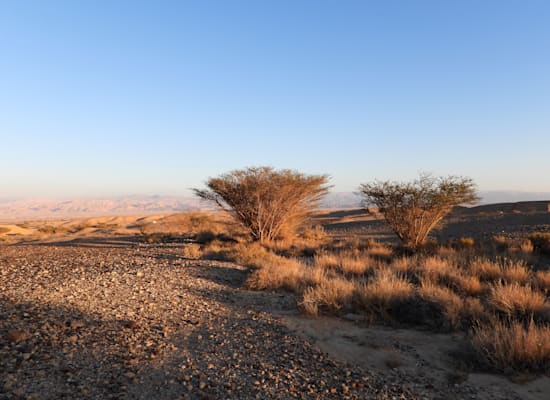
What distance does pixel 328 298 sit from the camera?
26.5 feet

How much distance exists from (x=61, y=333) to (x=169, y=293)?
333 centimetres

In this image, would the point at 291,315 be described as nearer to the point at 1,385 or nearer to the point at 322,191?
the point at 1,385

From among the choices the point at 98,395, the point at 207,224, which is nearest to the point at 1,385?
the point at 98,395

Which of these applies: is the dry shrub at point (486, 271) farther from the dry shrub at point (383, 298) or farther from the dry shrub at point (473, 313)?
the dry shrub at point (473, 313)

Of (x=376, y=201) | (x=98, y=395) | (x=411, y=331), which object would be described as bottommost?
(x=411, y=331)

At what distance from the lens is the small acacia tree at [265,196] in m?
19.5

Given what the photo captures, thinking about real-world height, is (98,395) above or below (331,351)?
above

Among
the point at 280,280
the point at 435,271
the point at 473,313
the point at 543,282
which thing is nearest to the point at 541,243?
the point at 543,282

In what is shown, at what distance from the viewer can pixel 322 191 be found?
21.0 metres

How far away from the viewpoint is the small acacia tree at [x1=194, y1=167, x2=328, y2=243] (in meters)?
19.5

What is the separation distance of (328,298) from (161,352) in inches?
162

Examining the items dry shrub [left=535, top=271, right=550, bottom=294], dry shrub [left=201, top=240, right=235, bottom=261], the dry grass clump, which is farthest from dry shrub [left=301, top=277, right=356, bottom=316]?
dry shrub [left=201, top=240, right=235, bottom=261]

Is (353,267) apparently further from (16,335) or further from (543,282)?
(16,335)

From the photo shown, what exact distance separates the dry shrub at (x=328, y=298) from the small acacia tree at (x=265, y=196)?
36.0ft
